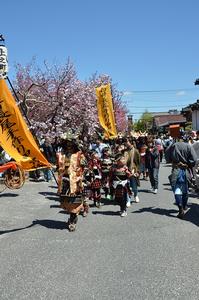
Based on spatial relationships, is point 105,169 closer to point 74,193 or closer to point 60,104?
point 74,193

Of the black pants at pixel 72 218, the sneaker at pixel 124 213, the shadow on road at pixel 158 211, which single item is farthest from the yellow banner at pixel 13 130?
the shadow on road at pixel 158 211

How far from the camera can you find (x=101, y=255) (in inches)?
246

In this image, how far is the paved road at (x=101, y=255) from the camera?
4.88m

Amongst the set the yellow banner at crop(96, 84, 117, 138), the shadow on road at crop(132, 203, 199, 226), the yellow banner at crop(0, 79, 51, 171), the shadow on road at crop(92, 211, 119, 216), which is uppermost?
the yellow banner at crop(96, 84, 117, 138)

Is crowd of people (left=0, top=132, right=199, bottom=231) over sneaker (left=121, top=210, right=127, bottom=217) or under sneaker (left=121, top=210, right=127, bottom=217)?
over

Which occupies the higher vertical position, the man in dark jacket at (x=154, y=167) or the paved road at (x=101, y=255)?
the man in dark jacket at (x=154, y=167)

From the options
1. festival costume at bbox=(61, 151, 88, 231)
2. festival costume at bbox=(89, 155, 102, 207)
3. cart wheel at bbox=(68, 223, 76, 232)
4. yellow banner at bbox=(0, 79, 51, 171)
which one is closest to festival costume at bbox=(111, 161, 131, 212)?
festival costume at bbox=(89, 155, 102, 207)

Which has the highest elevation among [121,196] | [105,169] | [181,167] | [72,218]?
[181,167]

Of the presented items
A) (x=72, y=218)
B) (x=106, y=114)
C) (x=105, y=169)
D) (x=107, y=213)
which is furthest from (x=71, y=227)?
(x=106, y=114)

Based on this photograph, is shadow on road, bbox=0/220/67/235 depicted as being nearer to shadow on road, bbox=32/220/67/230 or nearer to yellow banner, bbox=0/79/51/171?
shadow on road, bbox=32/220/67/230

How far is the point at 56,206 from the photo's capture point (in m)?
11.1

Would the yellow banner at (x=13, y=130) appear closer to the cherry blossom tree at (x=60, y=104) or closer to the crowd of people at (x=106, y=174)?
the crowd of people at (x=106, y=174)

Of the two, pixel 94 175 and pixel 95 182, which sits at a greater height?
pixel 94 175

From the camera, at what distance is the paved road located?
4879 mm
